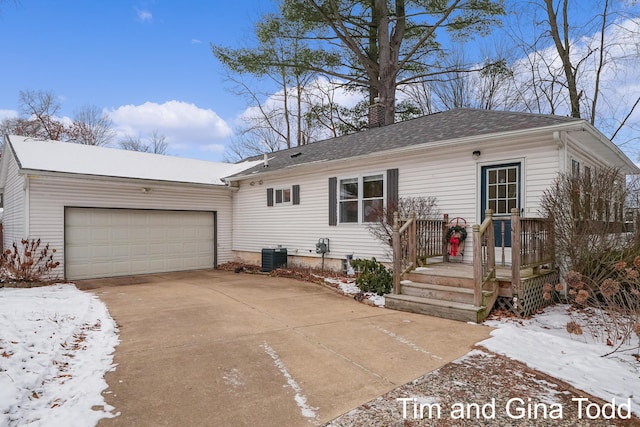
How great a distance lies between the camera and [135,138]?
28.2 meters

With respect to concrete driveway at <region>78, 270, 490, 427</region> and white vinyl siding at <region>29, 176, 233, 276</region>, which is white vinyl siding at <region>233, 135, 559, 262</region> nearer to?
white vinyl siding at <region>29, 176, 233, 276</region>

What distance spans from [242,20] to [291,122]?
7799 mm

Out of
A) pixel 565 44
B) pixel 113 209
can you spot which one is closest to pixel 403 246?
pixel 113 209

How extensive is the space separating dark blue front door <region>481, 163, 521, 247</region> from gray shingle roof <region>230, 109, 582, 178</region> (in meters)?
0.79

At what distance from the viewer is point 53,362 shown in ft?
11.8

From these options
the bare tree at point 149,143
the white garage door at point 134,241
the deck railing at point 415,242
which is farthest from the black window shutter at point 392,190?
the bare tree at point 149,143

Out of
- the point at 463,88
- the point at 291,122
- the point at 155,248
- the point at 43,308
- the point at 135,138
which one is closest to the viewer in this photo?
the point at 43,308

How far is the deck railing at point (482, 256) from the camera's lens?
17.2 feet

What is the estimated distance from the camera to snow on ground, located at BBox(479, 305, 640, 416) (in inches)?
121

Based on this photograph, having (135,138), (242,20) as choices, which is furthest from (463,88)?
(135,138)

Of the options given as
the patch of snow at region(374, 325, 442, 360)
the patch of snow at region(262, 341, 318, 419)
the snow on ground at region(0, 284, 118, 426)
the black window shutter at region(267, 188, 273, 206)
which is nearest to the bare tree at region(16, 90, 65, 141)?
the black window shutter at region(267, 188, 273, 206)

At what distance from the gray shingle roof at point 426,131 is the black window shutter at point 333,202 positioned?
0.67m

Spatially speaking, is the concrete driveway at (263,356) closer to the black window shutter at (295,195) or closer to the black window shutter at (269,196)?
the black window shutter at (295,195)

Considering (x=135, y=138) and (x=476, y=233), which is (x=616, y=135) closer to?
(x=476, y=233)
